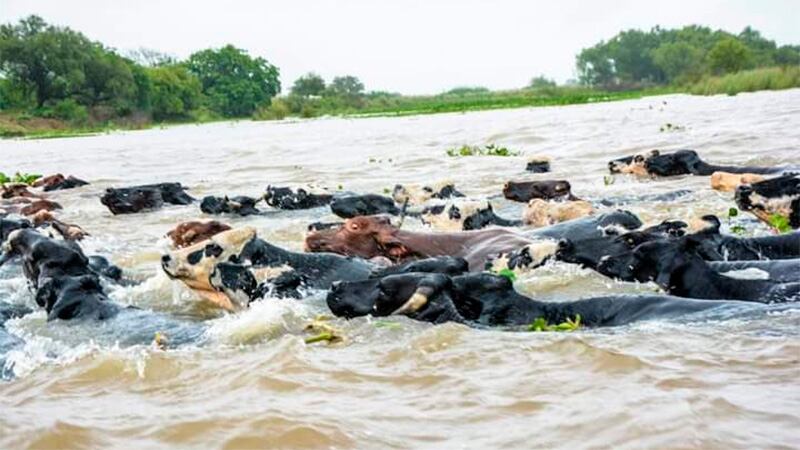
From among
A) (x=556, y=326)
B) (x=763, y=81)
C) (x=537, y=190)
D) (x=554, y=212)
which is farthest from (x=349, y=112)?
(x=556, y=326)

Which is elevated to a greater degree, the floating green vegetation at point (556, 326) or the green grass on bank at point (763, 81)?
the floating green vegetation at point (556, 326)

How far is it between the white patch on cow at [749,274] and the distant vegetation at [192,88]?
3733 cm

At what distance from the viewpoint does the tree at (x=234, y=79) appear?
89.5 meters

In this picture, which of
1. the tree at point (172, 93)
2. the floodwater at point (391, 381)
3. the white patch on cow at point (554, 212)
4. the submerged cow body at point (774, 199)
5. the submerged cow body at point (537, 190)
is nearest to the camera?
the floodwater at point (391, 381)

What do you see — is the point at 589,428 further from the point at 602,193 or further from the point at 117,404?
the point at 602,193

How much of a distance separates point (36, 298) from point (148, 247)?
287 centimetres

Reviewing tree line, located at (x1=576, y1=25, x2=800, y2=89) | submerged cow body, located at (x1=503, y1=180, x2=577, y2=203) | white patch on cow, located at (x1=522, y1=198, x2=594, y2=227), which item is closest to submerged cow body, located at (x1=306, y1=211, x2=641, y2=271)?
white patch on cow, located at (x1=522, y1=198, x2=594, y2=227)

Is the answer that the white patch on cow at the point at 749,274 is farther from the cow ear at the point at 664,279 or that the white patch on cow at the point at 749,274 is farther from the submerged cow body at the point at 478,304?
the submerged cow body at the point at 478,304

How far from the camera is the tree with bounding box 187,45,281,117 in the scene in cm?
8950

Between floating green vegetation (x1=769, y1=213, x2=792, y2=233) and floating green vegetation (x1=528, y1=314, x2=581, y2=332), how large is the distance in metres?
3.13

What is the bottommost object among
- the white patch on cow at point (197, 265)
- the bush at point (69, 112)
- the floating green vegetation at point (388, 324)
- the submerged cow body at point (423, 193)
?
the bush at point (69, 112)

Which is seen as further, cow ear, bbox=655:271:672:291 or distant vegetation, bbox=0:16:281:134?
distant vegetation, bbox=0:16:281:134

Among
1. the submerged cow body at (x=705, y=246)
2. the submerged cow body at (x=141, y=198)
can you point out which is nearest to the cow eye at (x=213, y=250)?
the submerged cow body at (x=705, y=246)

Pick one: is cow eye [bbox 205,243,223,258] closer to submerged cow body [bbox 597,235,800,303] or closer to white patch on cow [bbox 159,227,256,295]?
white patch on cow [bbox 159,227,256,295]
